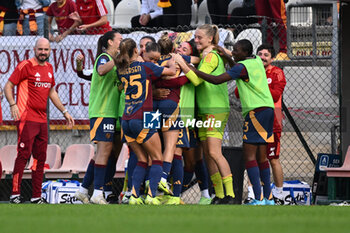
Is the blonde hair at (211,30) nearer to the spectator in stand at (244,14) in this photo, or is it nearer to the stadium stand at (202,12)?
the spectator in stand at (244,14)

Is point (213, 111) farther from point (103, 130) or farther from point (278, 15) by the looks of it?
point (278, 15)

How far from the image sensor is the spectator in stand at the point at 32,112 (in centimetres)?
1143

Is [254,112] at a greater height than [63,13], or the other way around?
[63,13]

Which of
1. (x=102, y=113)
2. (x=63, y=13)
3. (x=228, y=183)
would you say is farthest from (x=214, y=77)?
(x=63, y=13)

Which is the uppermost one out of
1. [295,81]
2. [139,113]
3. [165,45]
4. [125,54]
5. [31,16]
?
[31,16]

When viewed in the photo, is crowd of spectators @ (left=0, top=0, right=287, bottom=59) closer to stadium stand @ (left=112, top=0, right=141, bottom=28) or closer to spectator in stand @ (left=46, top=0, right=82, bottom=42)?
spectator in stand @ (left=46, top=0, right=82, bottom=42)

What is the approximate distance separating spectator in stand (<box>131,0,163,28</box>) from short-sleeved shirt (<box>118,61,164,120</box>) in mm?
5747

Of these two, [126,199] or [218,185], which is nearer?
[126,199]

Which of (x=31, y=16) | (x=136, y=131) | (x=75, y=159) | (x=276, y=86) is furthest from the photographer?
(x=31, y=16)

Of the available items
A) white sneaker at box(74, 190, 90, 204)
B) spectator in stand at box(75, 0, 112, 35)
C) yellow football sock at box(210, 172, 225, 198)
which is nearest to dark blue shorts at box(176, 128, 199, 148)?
yellow football sock at box(210, 172, 225, 198)

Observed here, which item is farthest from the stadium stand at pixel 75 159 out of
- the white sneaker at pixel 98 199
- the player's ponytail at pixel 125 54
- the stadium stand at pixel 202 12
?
the player's ponytail at pixel 125 54

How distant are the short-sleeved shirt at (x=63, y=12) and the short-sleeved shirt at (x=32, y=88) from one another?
3258 mm

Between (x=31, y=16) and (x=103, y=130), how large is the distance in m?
5.65

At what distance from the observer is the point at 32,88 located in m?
11.7
